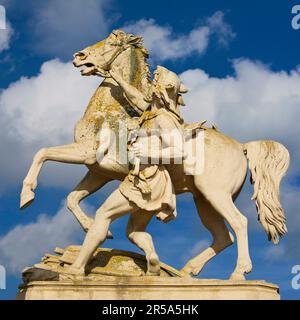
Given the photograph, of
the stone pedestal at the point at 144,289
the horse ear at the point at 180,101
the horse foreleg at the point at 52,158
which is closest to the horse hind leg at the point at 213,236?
the stone pedestal at the point at 144,289

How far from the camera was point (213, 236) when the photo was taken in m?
10.4

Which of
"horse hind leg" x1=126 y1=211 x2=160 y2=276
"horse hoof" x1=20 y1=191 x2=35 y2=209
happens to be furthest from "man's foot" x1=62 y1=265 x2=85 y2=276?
"horse hoof" x1=20 y1=191 x2=35 y2=209

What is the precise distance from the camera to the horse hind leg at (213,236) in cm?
1029

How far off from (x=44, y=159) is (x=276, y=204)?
8.81 ft

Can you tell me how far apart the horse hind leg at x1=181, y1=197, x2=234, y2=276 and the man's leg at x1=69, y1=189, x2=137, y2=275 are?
94cm

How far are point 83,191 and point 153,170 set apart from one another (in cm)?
116

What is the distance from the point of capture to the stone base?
372 inches

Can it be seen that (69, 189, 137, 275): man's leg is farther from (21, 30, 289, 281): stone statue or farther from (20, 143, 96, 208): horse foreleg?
(20, 143, 96, 208): horse foreleg

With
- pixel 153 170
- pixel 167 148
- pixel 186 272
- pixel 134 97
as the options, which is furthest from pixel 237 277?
pixel 134 97

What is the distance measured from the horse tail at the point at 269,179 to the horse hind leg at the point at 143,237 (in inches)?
49.7

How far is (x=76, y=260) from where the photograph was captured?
9.86 metres

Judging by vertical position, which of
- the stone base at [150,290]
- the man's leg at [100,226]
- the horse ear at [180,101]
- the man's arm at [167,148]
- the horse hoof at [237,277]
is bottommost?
the stone base at [150,290]

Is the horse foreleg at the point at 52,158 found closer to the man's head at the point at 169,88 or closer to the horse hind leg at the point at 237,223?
the man's head at the point at 169,88
